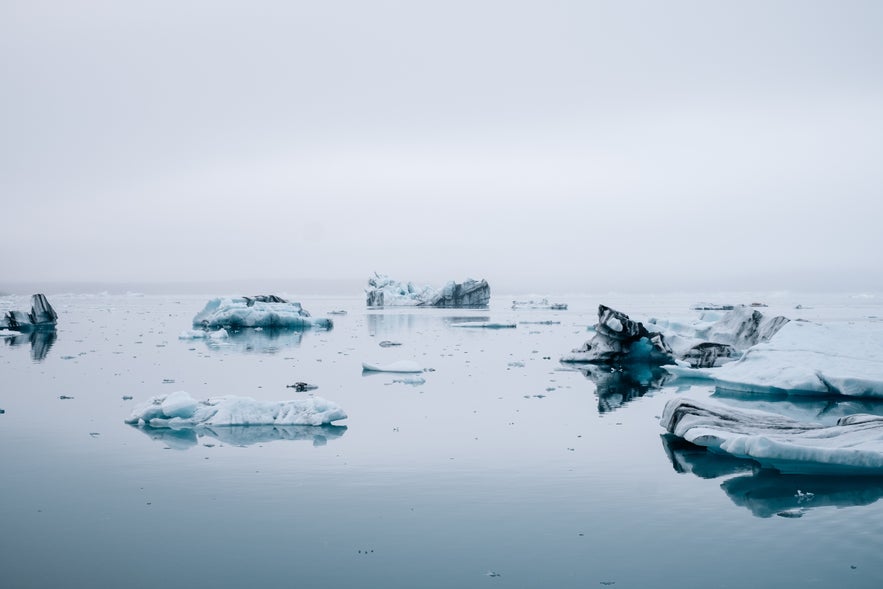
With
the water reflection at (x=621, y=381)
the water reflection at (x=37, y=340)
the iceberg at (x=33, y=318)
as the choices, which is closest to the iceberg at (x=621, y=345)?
the water reflection at (x=621, y=381)

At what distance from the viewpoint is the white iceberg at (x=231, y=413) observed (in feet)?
35.8

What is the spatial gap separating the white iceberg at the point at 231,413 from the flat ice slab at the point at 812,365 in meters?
9.07

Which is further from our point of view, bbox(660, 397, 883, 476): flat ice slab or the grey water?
bbox(660, 397, 883, 476): flat ice slab

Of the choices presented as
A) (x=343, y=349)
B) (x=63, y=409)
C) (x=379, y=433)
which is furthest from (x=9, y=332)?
(x=379, y=433)

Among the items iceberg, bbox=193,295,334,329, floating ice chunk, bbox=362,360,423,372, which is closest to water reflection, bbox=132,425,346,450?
floating ice chunk, bbox=362,360,423,372

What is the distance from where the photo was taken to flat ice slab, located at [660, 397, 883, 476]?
25.9ft

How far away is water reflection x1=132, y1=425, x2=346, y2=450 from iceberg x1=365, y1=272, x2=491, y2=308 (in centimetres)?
6077

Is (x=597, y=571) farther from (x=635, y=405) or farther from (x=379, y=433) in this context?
(x=635, y=405)

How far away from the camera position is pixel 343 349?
2467 cm

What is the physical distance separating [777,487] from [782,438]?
1.26 m

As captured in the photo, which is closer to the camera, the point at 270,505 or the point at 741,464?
the point at 270,505

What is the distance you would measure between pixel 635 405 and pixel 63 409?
10.7m

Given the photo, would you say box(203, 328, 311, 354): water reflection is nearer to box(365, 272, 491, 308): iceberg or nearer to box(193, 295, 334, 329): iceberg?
box(193, 295, 334, 329): iceberg

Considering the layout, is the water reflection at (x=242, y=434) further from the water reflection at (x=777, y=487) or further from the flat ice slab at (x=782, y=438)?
the flat ice slab at (x=782, y=438)
